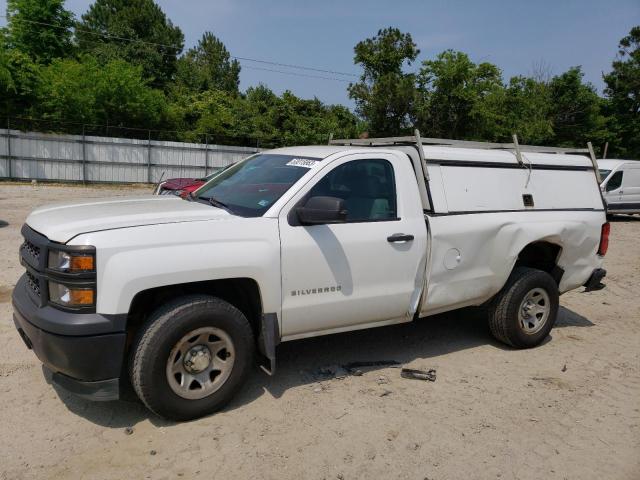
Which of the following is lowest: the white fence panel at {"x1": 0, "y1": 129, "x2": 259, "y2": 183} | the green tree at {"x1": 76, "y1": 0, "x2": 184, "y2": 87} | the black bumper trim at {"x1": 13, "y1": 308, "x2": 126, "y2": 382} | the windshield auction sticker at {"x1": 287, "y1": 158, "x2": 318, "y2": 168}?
the black bumper trim at {"x1": 13, "y1": 308, "x2": 126, "y2": 382}

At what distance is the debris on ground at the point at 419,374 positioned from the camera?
4.45 meters

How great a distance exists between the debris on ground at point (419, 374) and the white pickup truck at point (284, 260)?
0.50m

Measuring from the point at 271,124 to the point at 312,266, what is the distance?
1080 inches

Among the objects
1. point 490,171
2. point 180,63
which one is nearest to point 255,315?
point 490,171

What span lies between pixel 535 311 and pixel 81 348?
4.22 m

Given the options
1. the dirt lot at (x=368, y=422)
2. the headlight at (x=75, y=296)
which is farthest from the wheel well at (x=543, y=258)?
the headlight at (x=75, y=296)

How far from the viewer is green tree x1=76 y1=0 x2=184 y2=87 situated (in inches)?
1660

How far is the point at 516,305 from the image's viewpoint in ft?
16.7

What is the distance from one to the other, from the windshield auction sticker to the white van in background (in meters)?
16.0

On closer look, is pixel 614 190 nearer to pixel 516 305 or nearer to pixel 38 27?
pixel 516 305

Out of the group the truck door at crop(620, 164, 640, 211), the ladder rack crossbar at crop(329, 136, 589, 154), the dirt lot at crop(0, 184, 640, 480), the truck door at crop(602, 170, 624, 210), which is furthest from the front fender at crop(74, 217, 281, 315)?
the truck door at crop(620, 164, 640, 211)

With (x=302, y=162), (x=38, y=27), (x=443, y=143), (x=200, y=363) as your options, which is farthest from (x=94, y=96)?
(x=200, y=363)

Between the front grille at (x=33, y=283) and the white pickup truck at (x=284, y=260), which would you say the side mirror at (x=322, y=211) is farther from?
the front grille at (x=33, y=283)

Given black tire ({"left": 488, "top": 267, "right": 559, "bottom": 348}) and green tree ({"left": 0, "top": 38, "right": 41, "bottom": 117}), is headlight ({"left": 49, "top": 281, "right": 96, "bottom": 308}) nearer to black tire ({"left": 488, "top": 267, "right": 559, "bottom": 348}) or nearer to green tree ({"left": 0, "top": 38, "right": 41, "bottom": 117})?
black tire ({"left": 488, "top": 267, "right": 559, "bottom": 348})
